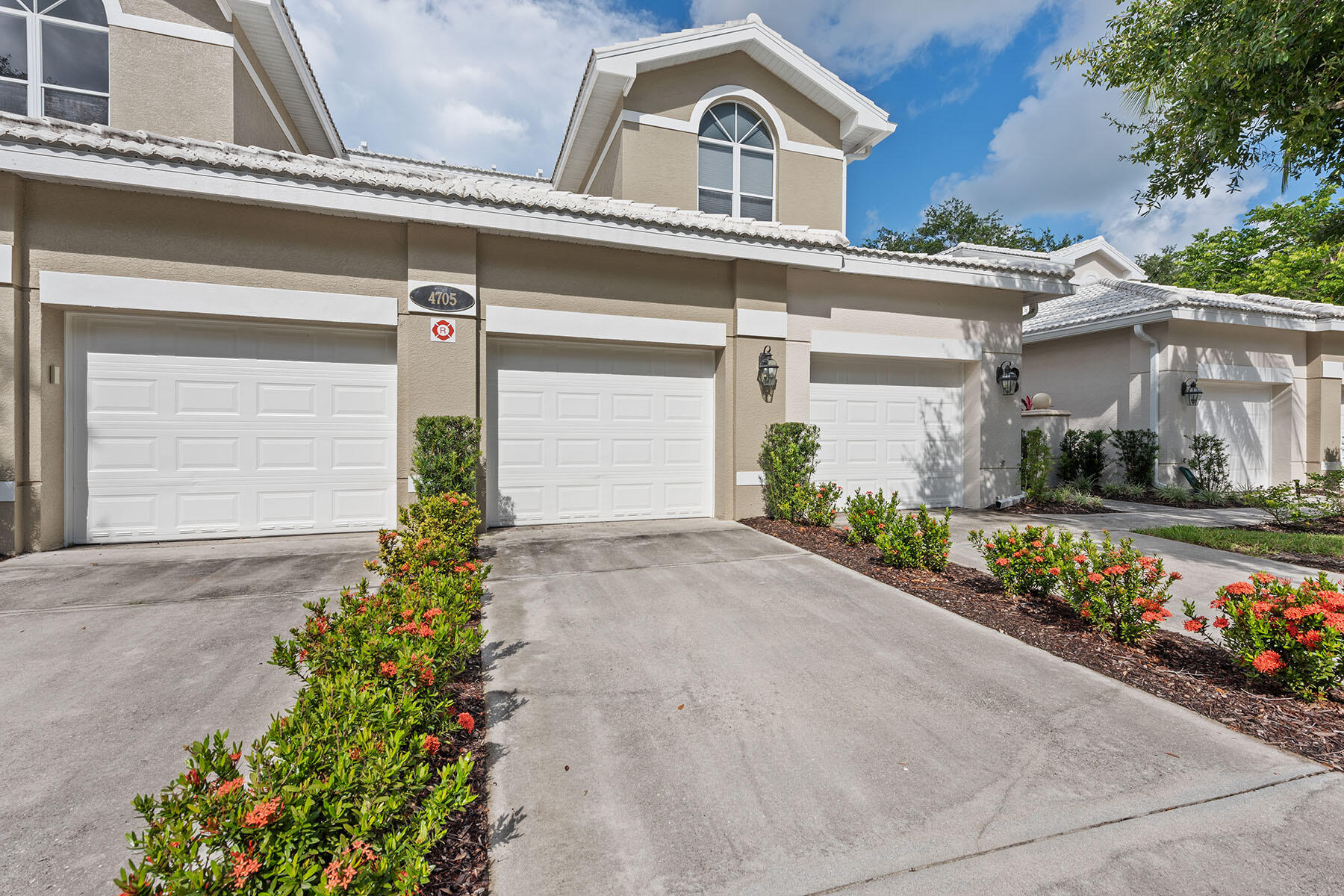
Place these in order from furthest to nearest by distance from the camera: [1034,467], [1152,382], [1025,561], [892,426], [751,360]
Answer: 1. [1152,382]
2. [1034,467]
3. [892,426]
4. [751,360]
5. [1025,561]

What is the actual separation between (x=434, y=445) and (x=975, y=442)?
8.18 metres

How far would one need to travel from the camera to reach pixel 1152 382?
436 inches

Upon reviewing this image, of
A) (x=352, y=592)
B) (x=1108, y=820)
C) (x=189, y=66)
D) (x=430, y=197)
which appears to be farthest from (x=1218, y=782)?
(x=189, y=66)

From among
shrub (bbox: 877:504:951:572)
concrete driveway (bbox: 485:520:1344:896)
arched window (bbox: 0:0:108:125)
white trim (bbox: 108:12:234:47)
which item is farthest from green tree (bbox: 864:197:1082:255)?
concrete driveway (bbox: 485:520:1344:896)

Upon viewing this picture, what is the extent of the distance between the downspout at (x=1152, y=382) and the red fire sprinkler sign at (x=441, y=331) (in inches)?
492

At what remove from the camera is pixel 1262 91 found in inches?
225

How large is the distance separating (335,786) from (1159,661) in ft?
14.5

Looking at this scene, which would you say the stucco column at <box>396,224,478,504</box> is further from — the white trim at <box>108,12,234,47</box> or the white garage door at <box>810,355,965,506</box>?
the white garage door at <box>810,355,965,506</box>

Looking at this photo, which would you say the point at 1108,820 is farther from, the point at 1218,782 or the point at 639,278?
the point at 639,278

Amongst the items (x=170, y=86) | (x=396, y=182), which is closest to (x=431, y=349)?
(x=396, y=182)

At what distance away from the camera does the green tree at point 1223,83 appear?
532 cm

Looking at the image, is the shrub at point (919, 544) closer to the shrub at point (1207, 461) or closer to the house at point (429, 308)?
the house at point (429, 308)

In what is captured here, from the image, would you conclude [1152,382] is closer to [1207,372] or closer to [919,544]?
[1207,372]

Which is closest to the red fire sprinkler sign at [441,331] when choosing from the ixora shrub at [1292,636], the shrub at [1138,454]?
the ixora shrub at [1292,636]
